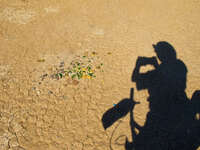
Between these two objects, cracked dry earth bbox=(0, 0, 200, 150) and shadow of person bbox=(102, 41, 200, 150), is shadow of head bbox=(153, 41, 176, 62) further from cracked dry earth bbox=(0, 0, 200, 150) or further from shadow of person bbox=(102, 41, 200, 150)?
cracked dry earth bbox=(0, 0, 200, 150)

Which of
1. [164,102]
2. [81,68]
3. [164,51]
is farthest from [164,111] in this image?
[81,68]

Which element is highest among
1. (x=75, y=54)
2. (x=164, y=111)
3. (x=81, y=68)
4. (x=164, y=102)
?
(x=75, y=54)

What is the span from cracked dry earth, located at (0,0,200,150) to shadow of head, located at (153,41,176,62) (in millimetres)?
251

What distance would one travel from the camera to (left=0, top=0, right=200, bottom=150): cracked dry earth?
4169 mm

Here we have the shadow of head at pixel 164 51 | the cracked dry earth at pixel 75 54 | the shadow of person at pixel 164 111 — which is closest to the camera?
the shadow of person at pixel 164 111

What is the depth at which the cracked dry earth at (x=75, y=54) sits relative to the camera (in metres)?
4.17

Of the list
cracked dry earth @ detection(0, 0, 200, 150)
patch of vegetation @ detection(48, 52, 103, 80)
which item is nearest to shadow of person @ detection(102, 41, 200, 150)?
cracked dry earth @ detection(0, 0, 200, 150)

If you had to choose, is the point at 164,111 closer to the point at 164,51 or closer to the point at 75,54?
the point at 164,51

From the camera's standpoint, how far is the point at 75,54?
6184mm

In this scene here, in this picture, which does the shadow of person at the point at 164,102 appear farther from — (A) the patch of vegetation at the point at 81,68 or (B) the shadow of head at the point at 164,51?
(A) the patch of vegetation at the point at 81,68

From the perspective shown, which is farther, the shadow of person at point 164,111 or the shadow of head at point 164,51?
the shadow of head at point 164,51

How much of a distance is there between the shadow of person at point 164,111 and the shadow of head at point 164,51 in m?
0.06

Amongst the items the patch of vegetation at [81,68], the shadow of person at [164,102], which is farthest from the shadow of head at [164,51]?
the patch of vegetation at [81,68]

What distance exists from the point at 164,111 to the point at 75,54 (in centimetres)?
362
